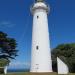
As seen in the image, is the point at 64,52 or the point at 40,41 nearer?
the point at 40,41

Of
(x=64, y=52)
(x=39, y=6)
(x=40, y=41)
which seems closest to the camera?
(x=40, y=41)

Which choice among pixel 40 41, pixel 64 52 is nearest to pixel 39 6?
pixel 40 41

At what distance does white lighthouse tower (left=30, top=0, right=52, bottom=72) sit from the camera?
98.7ft

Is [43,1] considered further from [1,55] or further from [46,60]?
[1,55]

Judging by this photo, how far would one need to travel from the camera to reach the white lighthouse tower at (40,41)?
98.7ft

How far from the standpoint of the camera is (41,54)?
99.2 ft

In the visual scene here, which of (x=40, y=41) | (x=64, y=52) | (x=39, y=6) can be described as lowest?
(x=64, y=52)

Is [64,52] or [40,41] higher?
[40,41]

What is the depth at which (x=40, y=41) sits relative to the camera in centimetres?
3073

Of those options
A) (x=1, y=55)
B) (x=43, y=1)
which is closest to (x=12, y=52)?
(x=1, y=55)

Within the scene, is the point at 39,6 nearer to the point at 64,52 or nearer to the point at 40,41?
the point at 40,41

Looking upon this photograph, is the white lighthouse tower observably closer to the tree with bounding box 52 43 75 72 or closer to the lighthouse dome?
the lighthouse dome

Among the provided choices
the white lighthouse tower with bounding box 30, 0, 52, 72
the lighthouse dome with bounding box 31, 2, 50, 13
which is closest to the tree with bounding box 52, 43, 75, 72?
the white lighthouse tower with bounding box 30, 0, 52, 72

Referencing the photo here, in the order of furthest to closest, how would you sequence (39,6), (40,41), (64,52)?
(64,52)
(39,6)
(40,41)
